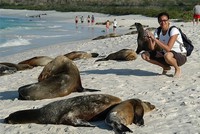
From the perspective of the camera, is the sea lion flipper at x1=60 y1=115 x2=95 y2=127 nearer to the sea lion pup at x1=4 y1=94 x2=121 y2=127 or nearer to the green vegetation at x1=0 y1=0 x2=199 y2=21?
the sea lion pup at x1=4 y1=94 x2=121 y2=127

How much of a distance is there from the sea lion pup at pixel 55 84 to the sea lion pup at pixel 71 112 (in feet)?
3.89

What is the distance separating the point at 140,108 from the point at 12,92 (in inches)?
132

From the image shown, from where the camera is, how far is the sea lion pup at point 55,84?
6.77 meters

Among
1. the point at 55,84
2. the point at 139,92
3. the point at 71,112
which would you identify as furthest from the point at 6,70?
the point at 71,112

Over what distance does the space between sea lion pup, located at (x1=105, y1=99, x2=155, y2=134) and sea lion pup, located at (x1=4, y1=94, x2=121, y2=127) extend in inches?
11.4

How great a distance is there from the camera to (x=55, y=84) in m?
6.79

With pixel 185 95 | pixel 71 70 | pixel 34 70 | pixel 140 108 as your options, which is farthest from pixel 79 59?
pixel 140 108

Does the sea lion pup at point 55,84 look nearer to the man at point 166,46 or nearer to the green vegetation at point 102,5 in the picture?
the man at point 166,46

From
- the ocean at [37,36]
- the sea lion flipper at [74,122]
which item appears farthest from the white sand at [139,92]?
the ocean at [37,36]

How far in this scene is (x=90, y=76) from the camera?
347 inches

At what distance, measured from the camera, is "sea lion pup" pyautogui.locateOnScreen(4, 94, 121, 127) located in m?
5.38

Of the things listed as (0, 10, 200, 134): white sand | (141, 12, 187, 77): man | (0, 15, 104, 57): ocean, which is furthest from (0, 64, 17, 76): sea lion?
(0, 15, 104, 57): ocean

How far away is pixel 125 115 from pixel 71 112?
73 centimetres

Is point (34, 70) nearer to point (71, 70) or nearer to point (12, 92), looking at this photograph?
point (12, 92)
